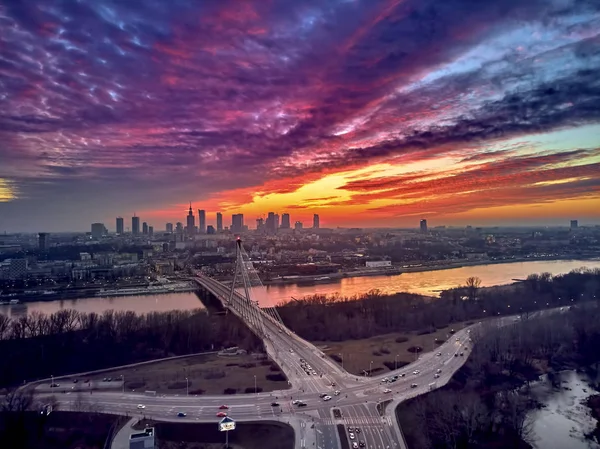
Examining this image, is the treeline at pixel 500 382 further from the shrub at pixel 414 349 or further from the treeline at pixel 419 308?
the treeline at pixel 419 308

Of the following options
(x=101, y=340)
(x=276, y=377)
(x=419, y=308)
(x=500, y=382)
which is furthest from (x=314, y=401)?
(x=419, y=308)

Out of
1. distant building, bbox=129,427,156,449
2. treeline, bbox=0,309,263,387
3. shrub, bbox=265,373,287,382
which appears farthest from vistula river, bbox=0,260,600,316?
distant building, bbox=129,427,156,449

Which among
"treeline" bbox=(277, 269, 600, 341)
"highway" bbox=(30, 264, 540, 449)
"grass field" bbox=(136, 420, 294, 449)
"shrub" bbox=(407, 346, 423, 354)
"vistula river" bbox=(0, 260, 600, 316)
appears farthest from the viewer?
"vistula river" bbox=(0, 260, 600, 316)

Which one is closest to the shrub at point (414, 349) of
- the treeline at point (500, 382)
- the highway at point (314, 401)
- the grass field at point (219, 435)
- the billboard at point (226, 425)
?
the highway at point (314, 401)

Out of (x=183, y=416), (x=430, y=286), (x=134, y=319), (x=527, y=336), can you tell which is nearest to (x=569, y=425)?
(x=527, y=336)

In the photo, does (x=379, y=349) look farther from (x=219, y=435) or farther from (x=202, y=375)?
(x=219, y=435)

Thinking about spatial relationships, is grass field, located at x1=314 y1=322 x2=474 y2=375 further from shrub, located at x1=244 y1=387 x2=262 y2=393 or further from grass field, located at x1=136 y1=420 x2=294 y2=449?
grass field, located at x1=136 y1=420 x2=294 y2=449

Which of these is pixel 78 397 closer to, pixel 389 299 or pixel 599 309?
pixel 389 299
